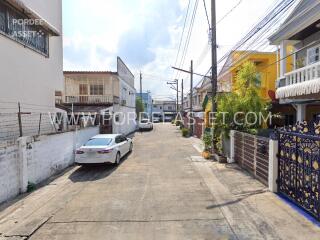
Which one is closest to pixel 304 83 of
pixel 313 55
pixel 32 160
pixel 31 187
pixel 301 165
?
pixel 313 55

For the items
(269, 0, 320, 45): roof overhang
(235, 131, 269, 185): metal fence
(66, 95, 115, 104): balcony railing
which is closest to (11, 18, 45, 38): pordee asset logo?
(235, 131, 269, 185): metal fence

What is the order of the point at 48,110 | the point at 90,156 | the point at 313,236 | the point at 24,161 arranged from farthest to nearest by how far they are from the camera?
the point at 48,110
the point at 90,156
the point at 24,161
the point at 313,236

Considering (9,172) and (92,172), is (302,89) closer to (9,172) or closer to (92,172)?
(92,172)

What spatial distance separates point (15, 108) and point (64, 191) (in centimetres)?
369

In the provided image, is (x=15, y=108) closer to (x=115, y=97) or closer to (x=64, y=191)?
(x=64, y=191)

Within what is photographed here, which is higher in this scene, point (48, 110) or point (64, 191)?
point (48, 110)

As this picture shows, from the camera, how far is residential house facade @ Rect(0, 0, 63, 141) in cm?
946

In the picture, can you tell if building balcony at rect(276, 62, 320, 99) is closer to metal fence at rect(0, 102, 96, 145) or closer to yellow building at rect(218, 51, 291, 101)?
yellow building at rect(218, 51, 291, 101)

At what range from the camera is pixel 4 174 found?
283 inches

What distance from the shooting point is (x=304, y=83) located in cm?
962

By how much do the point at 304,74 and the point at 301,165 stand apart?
5.80m

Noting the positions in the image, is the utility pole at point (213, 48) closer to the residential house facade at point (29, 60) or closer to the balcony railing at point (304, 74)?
the balcony railing at point (304, 74)

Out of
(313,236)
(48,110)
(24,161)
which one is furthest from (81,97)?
(313,236)

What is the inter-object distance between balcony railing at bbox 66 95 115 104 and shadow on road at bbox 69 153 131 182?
1289 cm
